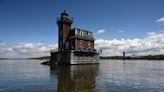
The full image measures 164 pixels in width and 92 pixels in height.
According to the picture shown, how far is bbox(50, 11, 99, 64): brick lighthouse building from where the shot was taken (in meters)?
50.3

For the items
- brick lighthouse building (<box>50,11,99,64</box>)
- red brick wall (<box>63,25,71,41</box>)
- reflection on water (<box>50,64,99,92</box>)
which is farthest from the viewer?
red brick wall (<box>63,25,71,41</box>)

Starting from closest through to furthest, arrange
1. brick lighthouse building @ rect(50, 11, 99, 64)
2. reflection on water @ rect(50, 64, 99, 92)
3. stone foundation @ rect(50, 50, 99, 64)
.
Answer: reflection on water @ rect(50, 64, 99, 92) < stone foundation @ rect(50, 50, 99, 64) < brick lighthouse building @ rect(50, 11, 99, 64)

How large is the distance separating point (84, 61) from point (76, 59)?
3649 millimetres

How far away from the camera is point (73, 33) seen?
5250 centimetres

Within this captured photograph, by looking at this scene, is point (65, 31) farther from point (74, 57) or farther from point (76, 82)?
point (76, 82)

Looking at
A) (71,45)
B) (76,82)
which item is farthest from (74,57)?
(76,82)

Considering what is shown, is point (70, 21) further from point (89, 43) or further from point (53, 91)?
point (53, 91)

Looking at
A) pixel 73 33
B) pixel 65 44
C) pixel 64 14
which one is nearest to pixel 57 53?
pixel 65 44

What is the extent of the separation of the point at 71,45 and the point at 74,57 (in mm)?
3876

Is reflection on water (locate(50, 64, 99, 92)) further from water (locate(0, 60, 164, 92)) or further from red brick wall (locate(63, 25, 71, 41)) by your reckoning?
red brick wall (locate(63, 25, 71, 41))

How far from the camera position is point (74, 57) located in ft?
164

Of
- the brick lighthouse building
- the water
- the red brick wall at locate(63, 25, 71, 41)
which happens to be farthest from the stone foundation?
the water

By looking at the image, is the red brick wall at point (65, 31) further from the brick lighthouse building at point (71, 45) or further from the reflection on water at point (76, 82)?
the reflection on water at point (76, 82)

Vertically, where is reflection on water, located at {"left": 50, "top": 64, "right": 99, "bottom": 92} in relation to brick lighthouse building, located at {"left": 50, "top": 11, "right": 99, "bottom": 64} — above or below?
below
